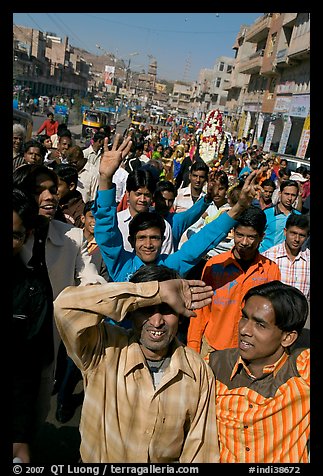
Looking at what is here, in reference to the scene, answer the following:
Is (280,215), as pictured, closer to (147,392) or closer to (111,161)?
(111,161)

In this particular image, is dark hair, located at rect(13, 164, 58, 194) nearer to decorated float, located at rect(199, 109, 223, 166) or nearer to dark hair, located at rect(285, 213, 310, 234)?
dark hair, located at rect(285, 213, 310, 234)

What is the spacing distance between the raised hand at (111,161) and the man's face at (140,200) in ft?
1.52

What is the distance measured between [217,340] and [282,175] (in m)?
6.96

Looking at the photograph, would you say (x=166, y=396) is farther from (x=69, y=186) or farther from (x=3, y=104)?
(x=69, y=186)

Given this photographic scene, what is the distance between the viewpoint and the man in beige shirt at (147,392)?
1781mm

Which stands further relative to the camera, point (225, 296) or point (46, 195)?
point (225, 296)

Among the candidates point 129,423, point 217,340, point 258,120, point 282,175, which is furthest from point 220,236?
point 258,120

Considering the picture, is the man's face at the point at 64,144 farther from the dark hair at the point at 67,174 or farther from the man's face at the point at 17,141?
the dark hair at the point at 67,174

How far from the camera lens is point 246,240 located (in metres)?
2.91

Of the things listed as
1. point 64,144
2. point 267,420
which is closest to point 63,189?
point 267,420

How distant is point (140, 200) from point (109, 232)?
2.28ft

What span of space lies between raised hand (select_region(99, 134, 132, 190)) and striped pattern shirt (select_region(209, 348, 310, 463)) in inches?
58.6

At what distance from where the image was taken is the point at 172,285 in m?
1.74

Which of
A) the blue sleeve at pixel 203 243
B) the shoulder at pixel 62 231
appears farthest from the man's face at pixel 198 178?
the shoulder at pixel 62 231
